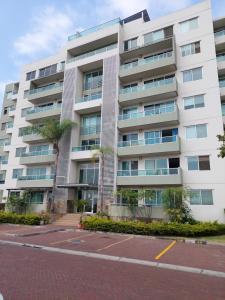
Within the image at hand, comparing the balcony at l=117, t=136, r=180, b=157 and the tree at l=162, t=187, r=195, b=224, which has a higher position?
the balcony at l=117, t=136, r=180, b=157

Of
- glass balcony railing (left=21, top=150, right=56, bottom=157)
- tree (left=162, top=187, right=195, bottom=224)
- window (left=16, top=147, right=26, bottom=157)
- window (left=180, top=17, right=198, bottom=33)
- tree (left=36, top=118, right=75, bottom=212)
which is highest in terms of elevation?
window (left=180, top=17, right=198, bottom=33)

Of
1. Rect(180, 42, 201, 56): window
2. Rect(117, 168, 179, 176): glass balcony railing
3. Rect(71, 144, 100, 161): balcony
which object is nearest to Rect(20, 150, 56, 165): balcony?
Rect(71, 144, 100, 161): balcony

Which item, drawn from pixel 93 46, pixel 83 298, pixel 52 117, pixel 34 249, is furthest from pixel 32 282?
pixel 93 46

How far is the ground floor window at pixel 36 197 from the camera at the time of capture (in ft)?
110

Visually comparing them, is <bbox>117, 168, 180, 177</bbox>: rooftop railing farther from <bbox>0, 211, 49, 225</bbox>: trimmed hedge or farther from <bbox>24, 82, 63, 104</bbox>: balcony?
<bbox>24, 82, 63, 104</bbox>: balcony

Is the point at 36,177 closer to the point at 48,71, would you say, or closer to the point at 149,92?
the point at 48,71

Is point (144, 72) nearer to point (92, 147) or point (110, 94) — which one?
point (110, 94)

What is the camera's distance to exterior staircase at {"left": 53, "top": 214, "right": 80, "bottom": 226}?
26.3 metres

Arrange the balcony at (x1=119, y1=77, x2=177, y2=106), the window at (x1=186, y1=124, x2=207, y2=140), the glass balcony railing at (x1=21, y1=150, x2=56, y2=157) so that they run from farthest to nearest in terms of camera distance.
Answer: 1. the glass balcony railing at (x1=21, y1=150, x2=56, y2=157)
2. the balcony at (x1=119, y1=77, x2=177, y2=106)
3. the window at (x1=186, y1=124, x2=207, y2=140)

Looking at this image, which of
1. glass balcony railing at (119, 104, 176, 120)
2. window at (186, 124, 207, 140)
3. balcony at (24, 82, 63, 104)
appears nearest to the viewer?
window at (186, 124, 207, 140)

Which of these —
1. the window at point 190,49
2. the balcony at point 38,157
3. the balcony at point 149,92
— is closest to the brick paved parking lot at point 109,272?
the balcony at point 149,92

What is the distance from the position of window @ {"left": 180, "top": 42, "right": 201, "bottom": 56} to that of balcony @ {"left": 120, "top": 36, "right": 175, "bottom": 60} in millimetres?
1521

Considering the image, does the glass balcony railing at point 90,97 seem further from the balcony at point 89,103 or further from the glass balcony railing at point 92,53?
the glass balcony railing at point 92,53

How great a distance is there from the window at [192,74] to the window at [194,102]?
2442mm
